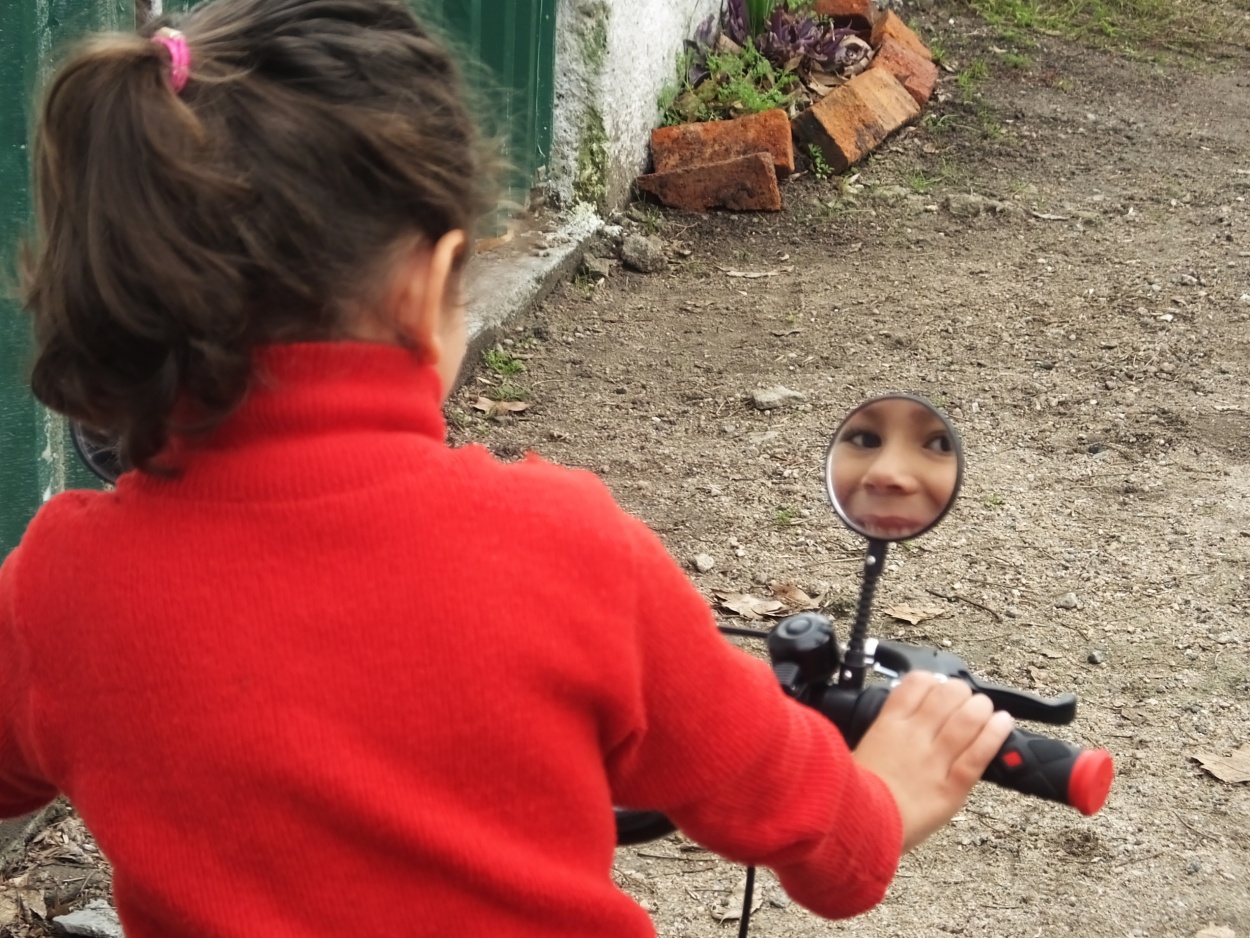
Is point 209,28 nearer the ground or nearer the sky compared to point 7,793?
nearer the sky

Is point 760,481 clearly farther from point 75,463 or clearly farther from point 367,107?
point 367,107

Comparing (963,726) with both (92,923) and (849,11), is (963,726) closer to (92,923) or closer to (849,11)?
(92,923)

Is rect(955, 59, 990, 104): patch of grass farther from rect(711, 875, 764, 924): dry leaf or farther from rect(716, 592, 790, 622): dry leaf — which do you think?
rect(711, 875, 764, 924): dry leaf

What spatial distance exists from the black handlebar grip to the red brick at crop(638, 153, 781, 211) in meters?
4.80

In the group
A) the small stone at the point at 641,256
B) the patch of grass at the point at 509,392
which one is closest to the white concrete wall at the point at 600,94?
the small stone at the point at 641,256

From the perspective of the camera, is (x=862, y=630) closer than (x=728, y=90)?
Yes

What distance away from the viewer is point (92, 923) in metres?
2.46

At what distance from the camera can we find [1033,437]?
436cm

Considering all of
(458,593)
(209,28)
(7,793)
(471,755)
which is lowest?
(7,793)

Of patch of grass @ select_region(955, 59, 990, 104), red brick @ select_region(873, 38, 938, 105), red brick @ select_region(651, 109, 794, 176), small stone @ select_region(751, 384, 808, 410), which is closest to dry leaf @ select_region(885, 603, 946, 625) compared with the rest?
small stone @ select_region(751, 384, 808, 410)

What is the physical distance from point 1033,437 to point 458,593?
352 centimetres

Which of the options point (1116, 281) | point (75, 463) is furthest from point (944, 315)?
point (75, 463)

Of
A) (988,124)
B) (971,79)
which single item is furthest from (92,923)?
(971,79)

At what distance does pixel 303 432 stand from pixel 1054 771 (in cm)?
67
